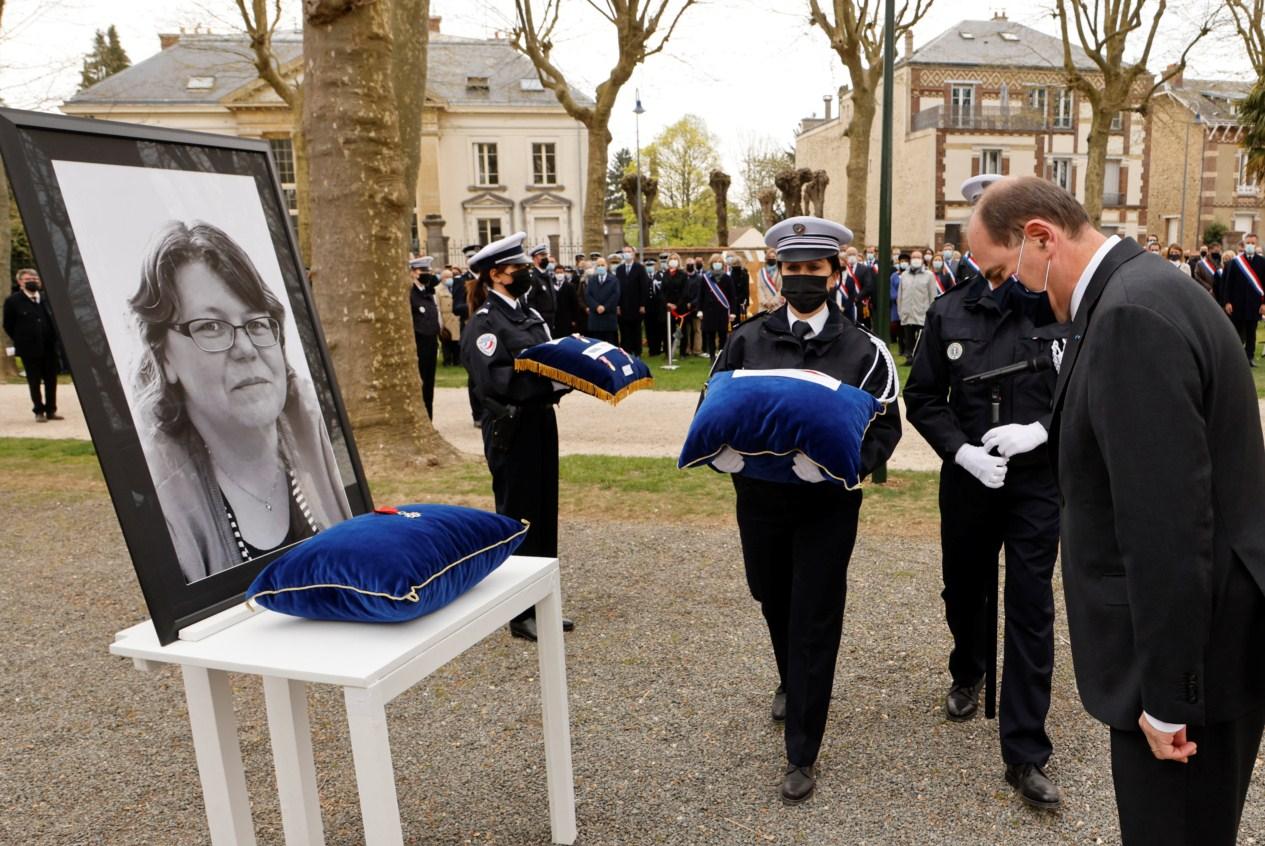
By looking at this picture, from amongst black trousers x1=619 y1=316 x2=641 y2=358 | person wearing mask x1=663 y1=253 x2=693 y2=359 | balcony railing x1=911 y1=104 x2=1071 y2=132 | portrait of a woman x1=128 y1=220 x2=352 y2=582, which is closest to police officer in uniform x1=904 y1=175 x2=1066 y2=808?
portrait of a woman x1=128 y1=220 x2=352 y2=582

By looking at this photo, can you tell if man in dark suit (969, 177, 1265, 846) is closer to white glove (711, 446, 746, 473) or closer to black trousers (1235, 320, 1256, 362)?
white glove (711, 446, 746, 473)

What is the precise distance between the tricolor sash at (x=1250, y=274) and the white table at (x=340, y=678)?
57.4ft

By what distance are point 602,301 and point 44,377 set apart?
9005mm

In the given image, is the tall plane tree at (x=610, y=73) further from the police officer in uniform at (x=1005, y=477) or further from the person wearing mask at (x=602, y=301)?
the police officer in uniform at (x=1005, y=477)

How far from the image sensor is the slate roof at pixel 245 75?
5138 cm

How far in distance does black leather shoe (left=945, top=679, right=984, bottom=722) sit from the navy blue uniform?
9.4 inches

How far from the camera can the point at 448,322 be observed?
18.9 meters

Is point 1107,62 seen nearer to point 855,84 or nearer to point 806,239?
point 855,84

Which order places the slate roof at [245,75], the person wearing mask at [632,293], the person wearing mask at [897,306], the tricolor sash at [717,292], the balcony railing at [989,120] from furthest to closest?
1. the balcony railing at [989,120]
2. the slate roof at [245,75]
3. the person wearing mask at [632,293]
4. the tricolor sash at [717,292]
5. the person wearing mask at [897,306]

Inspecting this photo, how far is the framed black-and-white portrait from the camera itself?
234cm

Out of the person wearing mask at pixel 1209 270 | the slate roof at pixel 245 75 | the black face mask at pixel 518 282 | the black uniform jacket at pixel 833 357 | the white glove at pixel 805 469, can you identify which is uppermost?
the slate roof at pixel 245 75

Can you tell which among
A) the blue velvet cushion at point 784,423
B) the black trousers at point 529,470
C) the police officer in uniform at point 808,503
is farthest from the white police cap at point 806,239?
the black trousers at point 529,470

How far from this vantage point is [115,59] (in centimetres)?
7325

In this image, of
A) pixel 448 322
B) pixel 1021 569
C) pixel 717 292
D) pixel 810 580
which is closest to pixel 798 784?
pixel 810 580
